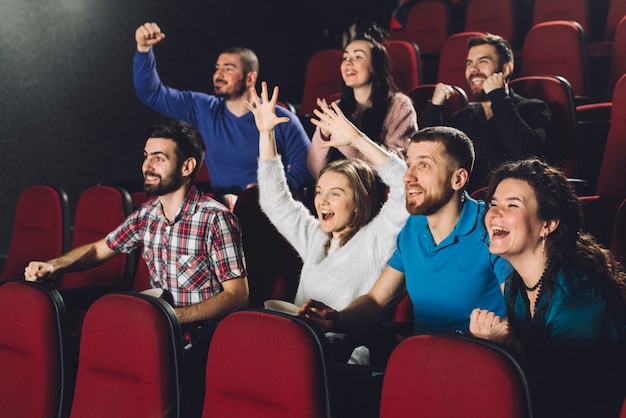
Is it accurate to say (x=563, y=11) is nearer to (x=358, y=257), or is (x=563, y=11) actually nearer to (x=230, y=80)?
(x=230, y=80)

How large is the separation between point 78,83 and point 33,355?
0.87m

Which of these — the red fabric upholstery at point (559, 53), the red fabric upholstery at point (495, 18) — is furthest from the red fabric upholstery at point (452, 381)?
the red fabric upholstery at point (495, 18)

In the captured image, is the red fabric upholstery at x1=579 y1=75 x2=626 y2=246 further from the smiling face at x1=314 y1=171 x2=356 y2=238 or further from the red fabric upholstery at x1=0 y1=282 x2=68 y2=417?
the red fabric upholstery at x1=0 y1=282 x2=68 y2=417

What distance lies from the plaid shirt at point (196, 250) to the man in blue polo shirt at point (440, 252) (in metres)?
0.15

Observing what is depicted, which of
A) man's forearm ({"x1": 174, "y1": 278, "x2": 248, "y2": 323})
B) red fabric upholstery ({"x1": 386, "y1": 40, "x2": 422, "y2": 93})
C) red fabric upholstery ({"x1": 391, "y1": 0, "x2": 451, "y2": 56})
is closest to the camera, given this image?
man's forearm ({"x1": 174, "y1": 278, "x2": 248, "y2": 323})

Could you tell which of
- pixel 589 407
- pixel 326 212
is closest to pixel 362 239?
pixel 326 212

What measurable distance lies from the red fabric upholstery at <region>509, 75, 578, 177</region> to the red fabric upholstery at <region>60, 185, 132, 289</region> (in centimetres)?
52

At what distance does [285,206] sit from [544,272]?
1.05 ft

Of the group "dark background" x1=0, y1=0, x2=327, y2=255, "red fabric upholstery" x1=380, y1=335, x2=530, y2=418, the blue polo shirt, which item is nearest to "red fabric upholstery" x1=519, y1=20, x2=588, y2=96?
"dark background" x1=0, y1=0, x2=327, y2=255

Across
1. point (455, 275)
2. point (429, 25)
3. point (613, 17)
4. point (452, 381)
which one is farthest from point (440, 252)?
point (429, 25)

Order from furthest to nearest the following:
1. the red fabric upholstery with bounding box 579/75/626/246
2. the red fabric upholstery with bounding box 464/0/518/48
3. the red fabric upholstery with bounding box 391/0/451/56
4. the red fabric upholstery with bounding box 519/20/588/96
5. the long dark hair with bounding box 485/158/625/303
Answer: the red fabric upholstery with bounding box 391/0/451/56 → the red fabric upholstery with bounding box 464/0/518/48 → the red fabric upholstery with bounding box 519/20/588/96 → the red fabric upholstery with bounding box 579/75/626/246 → the long dark hair with bounding box 485/158/625/303

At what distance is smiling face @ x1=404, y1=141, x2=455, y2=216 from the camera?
2.10 feet

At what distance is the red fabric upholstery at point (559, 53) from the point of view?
1.28 m

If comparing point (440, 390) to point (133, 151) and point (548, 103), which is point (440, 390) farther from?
point (133, 151)
